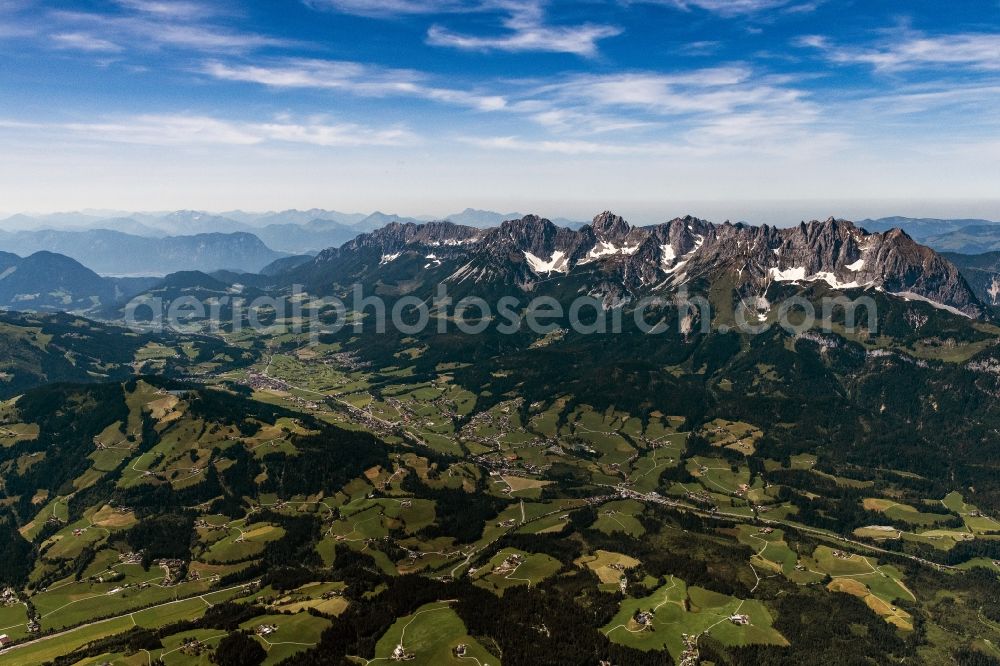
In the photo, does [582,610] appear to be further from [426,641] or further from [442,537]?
[442,537]

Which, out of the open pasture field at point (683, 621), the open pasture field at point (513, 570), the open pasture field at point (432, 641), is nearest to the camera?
the open pasture field at point (432, 641)

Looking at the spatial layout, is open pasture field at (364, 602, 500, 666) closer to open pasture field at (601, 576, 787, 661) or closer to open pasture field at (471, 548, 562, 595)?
open pasture field at (471, 548, 562, 595)

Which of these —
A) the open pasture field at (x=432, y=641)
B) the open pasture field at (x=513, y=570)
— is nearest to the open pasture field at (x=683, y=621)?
the open pasture field at (x=513, y=570)

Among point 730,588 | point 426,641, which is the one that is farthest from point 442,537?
point 730,588

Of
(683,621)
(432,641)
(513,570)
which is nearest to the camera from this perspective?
(432,641)

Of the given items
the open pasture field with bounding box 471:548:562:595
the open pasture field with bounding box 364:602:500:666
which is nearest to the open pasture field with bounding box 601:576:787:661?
the open pasture field with bounding box 471:548:562:595

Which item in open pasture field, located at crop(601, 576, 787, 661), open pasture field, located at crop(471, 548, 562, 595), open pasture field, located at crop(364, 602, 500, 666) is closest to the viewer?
open pasture field, located at crop(364, 602, 500, 666)

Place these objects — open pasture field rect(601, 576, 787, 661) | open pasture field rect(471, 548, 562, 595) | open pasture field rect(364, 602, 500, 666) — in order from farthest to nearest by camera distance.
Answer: open pasture field rect(471, 548, 562, 595) → open pasture field rect(601, 576, 787, 661) → open pasture field rect(364, 602, 500, 666)

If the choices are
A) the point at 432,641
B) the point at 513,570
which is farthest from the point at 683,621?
the point at 432,641

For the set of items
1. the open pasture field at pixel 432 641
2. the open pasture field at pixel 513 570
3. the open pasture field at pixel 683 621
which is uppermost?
the open pasture field at pixel 432 641

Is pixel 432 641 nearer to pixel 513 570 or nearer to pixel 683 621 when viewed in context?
pixel 513 570

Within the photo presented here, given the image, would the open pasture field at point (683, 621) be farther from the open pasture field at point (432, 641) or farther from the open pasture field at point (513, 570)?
the open pasture field at point (432, 641)
